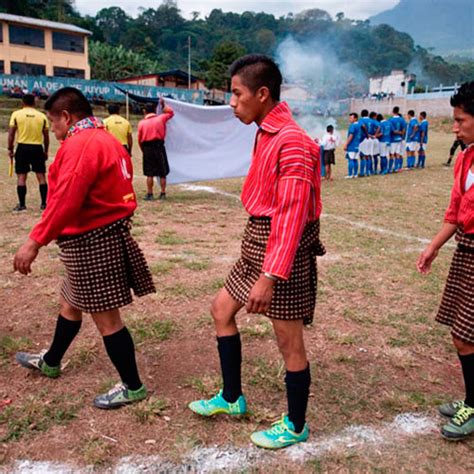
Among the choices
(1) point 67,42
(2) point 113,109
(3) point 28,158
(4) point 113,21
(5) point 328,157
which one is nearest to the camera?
(3) point 28,158

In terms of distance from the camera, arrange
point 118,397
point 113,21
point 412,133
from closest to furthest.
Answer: point 118,397, point 412,133, point 113,21

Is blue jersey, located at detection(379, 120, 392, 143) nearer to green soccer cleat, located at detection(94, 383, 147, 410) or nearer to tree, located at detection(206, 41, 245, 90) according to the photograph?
green soccer cleat, located at detection(94, 383, 147, 410)

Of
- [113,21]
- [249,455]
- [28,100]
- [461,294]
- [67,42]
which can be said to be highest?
[113,21]

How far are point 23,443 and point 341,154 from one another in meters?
19.5

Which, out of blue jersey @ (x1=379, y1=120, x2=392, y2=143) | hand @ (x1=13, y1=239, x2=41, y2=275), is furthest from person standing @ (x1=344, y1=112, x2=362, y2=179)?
hand @ (x1=13, y1=239, x2=41, y2=275)

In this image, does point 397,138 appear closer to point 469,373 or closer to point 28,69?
point 469,373

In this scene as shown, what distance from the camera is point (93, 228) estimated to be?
8.12ft

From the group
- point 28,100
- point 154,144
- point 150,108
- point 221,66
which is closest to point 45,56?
point 221,66

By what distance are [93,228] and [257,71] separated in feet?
3.68

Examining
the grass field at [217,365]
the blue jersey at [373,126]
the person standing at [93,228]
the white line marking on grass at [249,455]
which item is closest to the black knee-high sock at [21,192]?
the grass field at [217,365]

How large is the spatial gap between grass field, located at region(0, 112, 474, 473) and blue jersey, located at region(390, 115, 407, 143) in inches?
328

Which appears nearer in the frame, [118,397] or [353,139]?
[118,397]

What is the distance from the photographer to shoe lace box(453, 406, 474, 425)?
8.24ft

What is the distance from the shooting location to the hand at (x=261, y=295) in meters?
1.99
